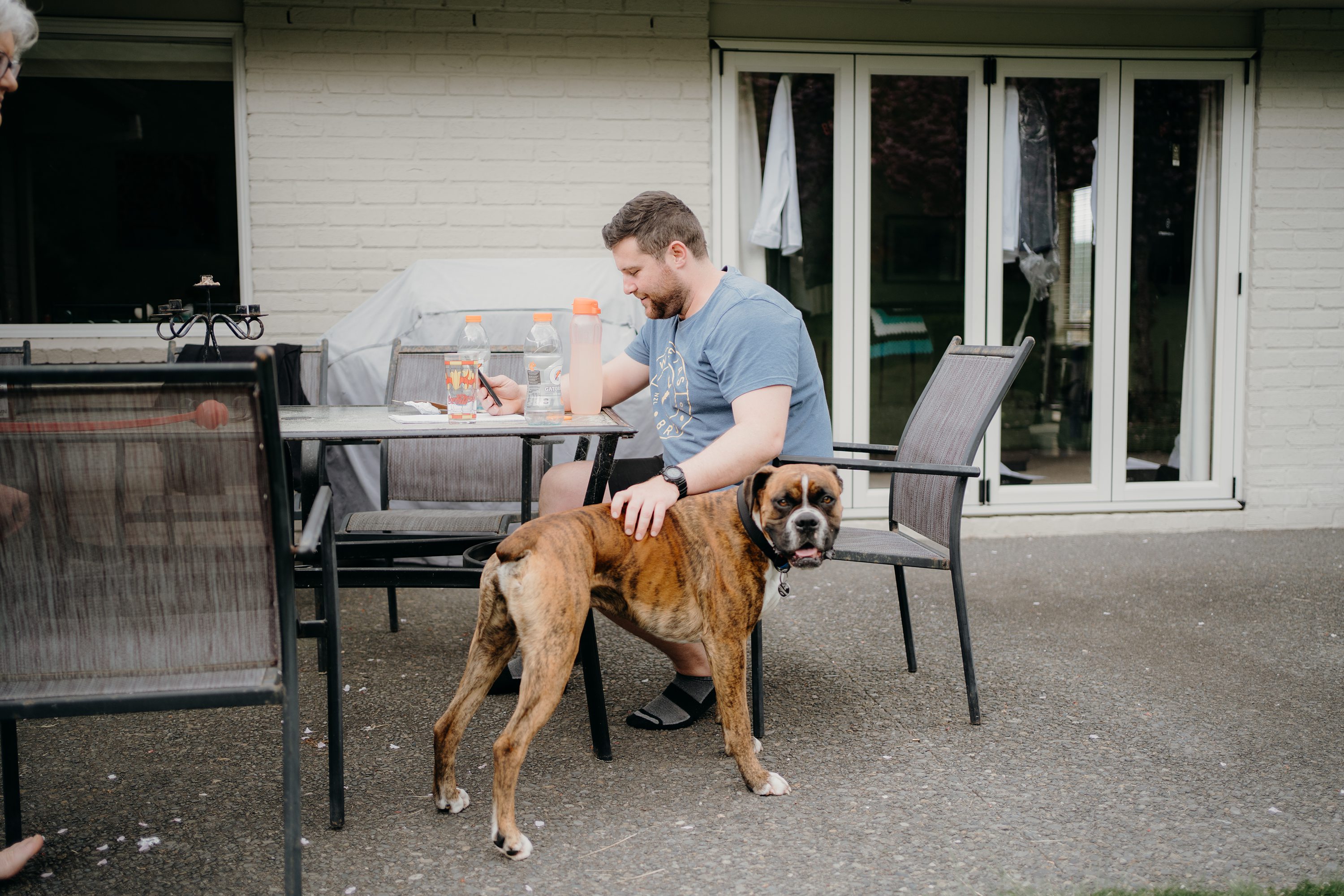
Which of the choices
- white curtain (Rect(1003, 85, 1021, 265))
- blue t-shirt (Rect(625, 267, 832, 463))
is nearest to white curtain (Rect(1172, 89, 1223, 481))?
white curtain (Rect(1003, 85, 1021, 265))

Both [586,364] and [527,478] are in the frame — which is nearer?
[586,364]

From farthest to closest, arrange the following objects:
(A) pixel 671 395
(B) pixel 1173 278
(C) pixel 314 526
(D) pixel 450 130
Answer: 1. (B) pixel 1173 278
2. (D) pixel 450 130
3. (A) pixel 671 395
4. (C) pixel 314 526

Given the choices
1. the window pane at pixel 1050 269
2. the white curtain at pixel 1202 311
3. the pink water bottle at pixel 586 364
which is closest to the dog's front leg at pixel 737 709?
the pink water bottle at pixel 586 364

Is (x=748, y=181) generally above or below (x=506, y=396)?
above

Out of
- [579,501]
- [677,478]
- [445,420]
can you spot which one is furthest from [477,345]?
[677,478]

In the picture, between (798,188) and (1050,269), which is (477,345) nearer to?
(798,188)

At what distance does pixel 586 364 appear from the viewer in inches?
121

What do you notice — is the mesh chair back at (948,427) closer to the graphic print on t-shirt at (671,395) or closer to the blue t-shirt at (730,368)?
the blue t-shirt at (730,368)

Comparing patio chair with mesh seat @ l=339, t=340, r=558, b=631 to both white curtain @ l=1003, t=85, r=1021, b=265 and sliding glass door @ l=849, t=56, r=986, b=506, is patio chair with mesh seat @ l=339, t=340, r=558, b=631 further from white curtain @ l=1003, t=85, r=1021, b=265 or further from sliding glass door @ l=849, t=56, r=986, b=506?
white curtain @ l=1003, t=85, r=1021, b=265

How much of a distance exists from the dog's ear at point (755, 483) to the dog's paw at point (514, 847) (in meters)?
0.88

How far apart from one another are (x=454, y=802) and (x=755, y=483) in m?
1.00

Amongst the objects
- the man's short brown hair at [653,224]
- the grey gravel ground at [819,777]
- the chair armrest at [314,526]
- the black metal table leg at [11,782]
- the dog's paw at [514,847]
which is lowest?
the grey gravel ground at [819,777]

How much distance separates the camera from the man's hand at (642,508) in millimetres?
2486

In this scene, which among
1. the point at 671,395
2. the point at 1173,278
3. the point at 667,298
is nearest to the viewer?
the point at 667,298
